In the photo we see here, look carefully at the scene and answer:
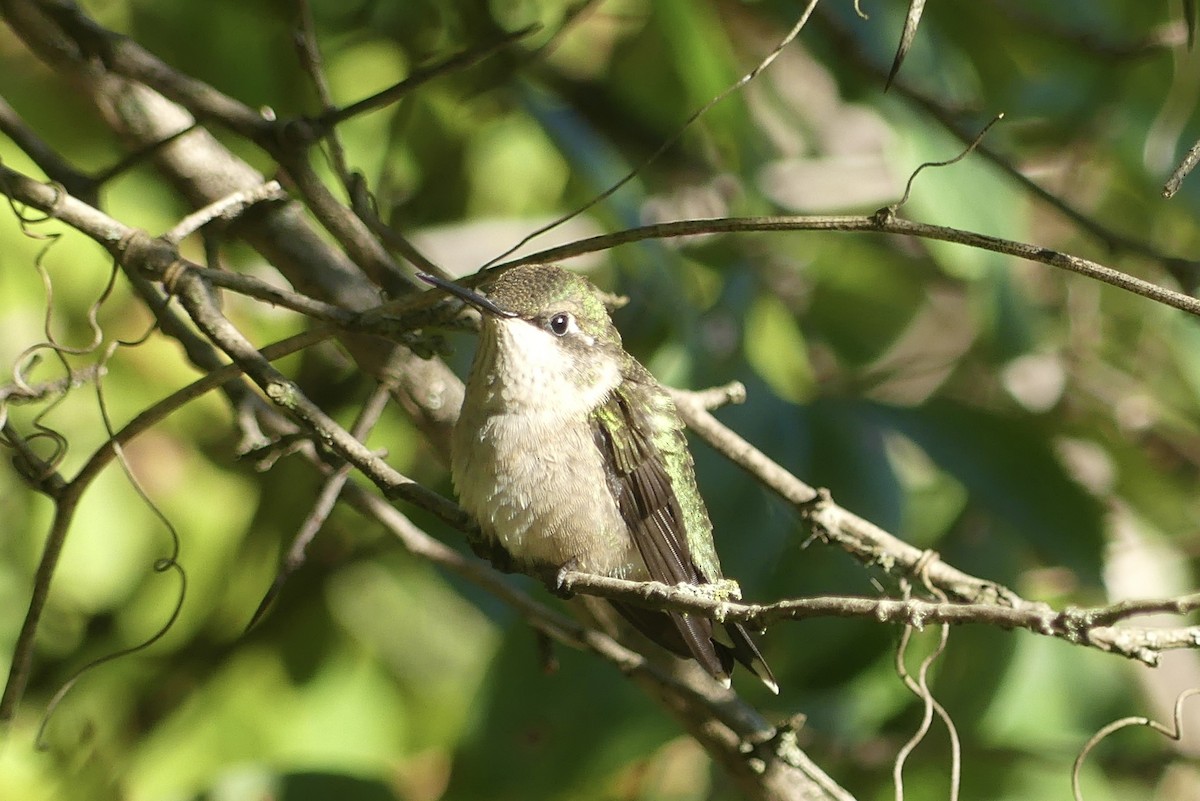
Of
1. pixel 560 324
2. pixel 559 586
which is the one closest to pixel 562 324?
pixel 560 324

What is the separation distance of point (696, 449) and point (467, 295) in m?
0.95

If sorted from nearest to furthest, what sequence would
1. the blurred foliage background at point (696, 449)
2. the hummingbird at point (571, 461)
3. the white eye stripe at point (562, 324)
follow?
the hummingbird at point (571, 461) < the white eye stripe at point (562, 324) < the blurred foliage background at point (696, 449)

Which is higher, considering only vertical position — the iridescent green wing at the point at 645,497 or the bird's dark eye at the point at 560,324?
the bird's dark eye at the point at 560,324

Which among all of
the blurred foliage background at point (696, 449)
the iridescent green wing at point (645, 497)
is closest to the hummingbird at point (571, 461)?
the iridescent green wing at point (645, 497)

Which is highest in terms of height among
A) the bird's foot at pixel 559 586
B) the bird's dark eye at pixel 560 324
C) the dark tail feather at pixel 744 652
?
the bird's dark eye at pixel 560 324

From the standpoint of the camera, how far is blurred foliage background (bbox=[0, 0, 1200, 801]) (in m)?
3.00

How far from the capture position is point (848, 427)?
3021mm

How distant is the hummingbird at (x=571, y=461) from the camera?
7.80 feet

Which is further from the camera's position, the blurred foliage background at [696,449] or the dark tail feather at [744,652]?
the blurred foliage background at [696,449]

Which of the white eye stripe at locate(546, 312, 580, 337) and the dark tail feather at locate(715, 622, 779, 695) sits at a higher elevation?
the white eye stripe at locate(546, 312, 580, 337)

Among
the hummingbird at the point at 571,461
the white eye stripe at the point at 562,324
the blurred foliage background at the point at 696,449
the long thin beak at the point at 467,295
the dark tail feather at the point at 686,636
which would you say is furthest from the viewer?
the blurred foliage background at the point at 696,449

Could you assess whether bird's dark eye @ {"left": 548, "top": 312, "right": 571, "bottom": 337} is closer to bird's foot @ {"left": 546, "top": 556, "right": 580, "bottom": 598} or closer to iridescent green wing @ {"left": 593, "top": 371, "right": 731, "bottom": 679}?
iridescent green wing @ {"left": 593, "top": 371, "right": 731, "bottom": 679}

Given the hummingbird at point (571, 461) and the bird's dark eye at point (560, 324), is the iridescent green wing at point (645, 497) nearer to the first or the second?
the hummingbird at point (571, 461)

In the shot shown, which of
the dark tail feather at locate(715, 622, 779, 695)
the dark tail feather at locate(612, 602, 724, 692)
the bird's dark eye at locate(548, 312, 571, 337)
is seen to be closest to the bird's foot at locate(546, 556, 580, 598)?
the dark tail feather at locate(612, 602, 724, 692)
